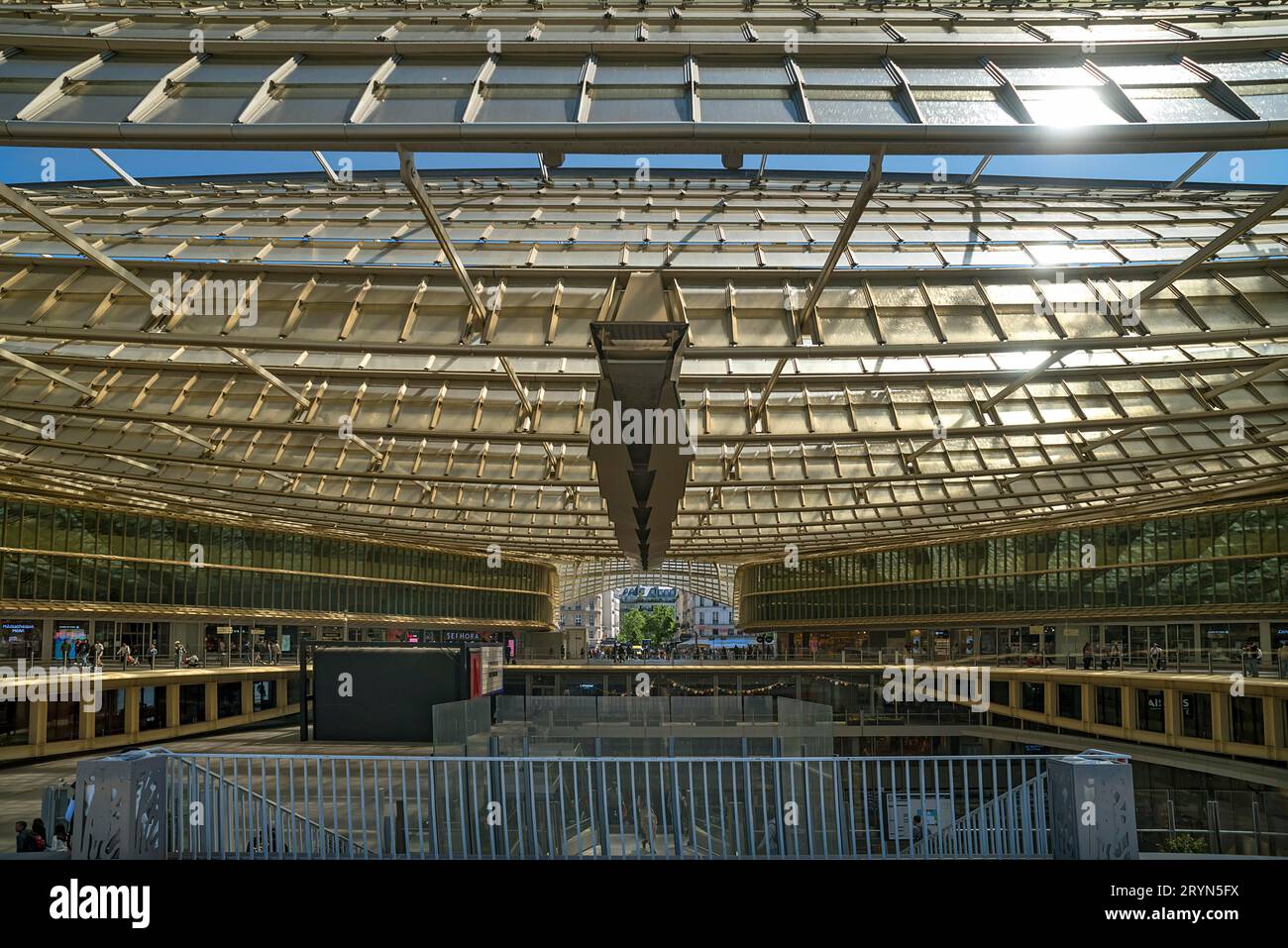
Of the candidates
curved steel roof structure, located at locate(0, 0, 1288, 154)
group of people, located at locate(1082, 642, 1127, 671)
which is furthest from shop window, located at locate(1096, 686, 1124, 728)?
curved steel roof structure, located at locate(0, 0, 1288, 154)

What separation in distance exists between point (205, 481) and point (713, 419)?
20.5 m

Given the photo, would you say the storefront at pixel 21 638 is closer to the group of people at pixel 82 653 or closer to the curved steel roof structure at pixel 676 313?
the group of people at pixel 82 653

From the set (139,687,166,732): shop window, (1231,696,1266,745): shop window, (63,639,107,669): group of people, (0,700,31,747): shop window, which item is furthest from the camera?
(139,687,166,732): shop window

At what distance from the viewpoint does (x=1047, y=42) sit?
11.6 m

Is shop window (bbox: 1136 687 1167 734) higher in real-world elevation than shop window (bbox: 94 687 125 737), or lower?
lower

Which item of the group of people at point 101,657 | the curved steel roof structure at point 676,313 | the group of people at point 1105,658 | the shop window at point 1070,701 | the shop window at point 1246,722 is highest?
the curved steel roof structure at point 676,313

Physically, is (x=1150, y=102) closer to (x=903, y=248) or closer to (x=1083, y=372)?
(x=903, y=248)

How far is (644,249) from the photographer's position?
18547 mm

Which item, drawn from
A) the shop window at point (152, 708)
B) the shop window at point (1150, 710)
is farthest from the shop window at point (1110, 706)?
the shop window at point (152, 708)

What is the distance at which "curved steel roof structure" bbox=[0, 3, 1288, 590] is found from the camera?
11.0 metres

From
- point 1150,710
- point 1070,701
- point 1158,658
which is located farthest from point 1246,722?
point 1070,701

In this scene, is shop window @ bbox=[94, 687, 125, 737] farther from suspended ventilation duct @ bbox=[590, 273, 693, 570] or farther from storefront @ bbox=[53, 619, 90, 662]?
suspended ventilation duct @ bbox=[590, 273, 693, 570]

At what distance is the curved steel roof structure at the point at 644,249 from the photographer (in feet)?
36.0

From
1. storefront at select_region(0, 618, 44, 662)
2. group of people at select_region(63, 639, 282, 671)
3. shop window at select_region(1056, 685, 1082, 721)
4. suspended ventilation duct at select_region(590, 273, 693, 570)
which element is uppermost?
suspended ventilation duct at select_region(590, 273, 693, 570)
